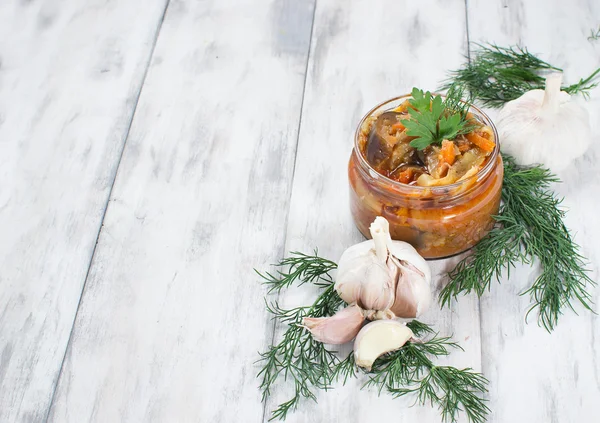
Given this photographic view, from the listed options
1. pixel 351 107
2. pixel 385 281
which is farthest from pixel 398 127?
pixel 351 107

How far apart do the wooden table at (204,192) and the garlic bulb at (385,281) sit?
0.36 ft

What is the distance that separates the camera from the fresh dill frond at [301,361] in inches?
46.7

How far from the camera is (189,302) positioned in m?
1.33

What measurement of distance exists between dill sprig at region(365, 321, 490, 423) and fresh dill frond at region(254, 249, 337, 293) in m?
0.20

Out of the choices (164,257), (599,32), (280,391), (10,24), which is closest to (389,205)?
(280,391)

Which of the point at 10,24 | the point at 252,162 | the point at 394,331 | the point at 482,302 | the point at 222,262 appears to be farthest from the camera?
the point at 10,24

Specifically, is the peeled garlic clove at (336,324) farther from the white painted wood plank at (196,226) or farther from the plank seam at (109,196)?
the plank seam at (109,196)

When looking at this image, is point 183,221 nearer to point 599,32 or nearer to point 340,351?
point 340,351

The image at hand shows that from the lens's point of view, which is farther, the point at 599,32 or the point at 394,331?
the point at 599,32

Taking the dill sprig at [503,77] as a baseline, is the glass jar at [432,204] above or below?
above

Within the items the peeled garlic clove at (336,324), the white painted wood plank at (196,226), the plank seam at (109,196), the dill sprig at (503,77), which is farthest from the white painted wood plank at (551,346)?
the plank seam at (109,196)

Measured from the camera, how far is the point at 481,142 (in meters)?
1.19

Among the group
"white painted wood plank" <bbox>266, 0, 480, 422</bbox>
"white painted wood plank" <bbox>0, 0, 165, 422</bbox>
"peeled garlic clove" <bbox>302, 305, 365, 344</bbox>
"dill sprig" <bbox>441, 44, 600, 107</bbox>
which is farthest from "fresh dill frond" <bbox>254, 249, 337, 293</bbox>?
"dill sprig" <bbox>441, 44, 600, 107</bbox>

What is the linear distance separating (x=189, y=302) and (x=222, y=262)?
0.33 ft
